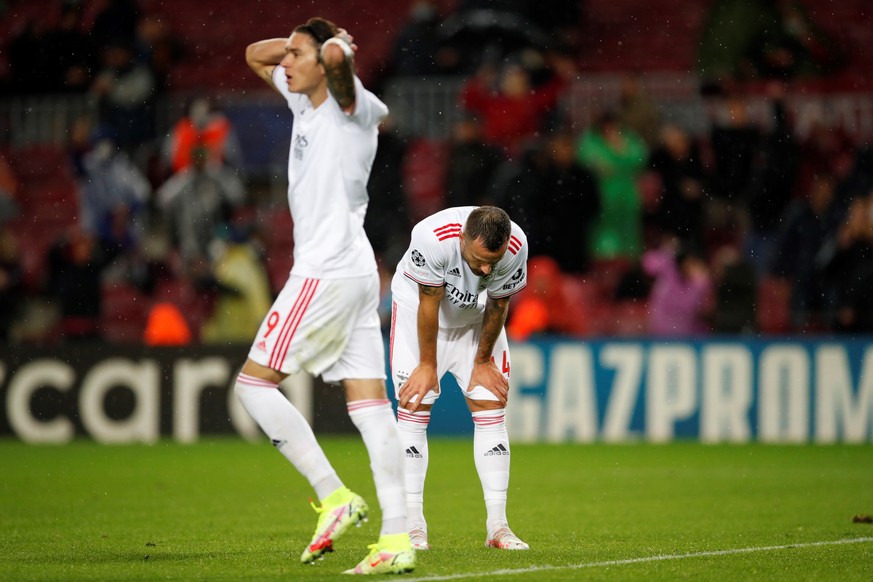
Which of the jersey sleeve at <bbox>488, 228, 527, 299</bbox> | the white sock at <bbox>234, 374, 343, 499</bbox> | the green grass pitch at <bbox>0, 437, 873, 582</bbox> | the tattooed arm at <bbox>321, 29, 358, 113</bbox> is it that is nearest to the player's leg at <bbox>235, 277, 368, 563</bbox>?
the white sock at <bbox>234, 374, 343, 499</bbox>

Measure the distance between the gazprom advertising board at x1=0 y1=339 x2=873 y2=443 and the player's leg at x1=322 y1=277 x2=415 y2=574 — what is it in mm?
8297

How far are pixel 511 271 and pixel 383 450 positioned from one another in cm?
128

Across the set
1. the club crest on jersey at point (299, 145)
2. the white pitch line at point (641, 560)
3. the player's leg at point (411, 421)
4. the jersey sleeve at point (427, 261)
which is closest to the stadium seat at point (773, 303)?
the white pitch line at point (641, 560)

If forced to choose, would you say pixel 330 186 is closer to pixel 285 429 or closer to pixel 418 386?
pixel 285 429

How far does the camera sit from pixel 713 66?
58.1ft

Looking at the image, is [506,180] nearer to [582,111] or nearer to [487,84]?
[487,84]

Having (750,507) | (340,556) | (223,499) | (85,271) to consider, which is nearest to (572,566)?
(340,556)

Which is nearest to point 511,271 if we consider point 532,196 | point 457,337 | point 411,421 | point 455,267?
point 455,267

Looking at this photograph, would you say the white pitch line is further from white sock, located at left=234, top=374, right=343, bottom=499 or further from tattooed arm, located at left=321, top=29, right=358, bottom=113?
tattooed arm, located at left=321, top=29, right=358, bottom=113

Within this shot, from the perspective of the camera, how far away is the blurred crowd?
15.5 meters

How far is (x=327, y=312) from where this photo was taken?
6.39 metres

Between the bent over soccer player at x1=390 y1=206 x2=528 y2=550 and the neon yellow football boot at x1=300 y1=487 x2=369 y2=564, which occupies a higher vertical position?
the bent over soccer player at x1=390 y1=206 x2=528 y2=550

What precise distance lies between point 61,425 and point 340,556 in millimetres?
8582

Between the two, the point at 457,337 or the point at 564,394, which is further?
the point at 564,394
